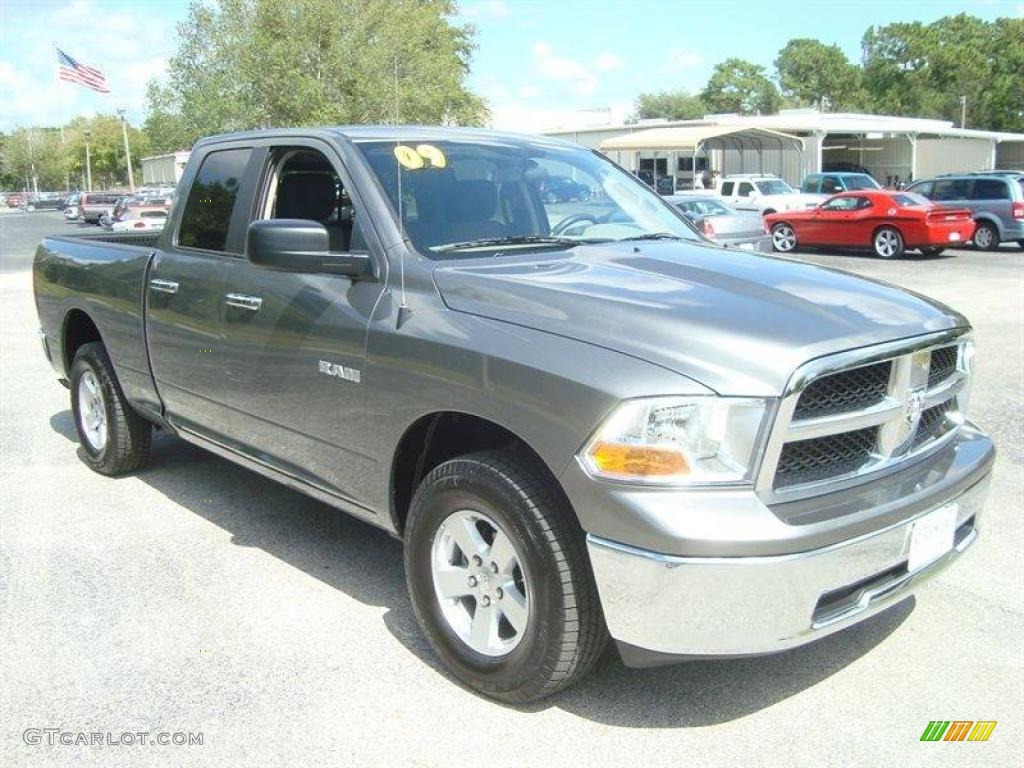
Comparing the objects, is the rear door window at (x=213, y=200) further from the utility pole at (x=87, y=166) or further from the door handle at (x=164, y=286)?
the utility pole at (x=87, y=166)

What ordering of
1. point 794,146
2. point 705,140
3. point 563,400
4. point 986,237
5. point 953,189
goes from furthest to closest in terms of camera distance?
point 794,146 → point 705,140 → point 953,189 → point 986,237 → point 563,400

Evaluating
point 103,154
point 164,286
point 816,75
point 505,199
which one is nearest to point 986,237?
point 505,199

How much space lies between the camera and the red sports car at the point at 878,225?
20.1 metres

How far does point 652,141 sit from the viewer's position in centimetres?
3822

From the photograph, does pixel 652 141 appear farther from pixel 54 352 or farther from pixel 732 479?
pixel 732 479

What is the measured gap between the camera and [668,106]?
134m

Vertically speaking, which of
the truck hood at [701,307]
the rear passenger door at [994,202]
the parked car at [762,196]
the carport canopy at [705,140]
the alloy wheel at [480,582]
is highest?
the carport canopy at [705,140]

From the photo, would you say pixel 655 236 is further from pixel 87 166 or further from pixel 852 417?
pixel 87 166

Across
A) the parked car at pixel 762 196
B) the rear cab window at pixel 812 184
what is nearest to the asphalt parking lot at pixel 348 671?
the parked car at pixel 762 196

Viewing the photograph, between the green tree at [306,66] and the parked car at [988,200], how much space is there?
1705 centimetres

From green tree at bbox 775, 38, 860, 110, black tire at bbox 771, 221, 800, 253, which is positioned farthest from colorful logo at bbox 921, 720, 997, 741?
green tree at bbox 775, 38, 860, 110

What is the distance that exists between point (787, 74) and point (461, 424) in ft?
402

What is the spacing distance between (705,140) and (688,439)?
120ft

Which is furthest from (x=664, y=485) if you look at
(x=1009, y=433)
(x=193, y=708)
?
(x=1009, y=433)
